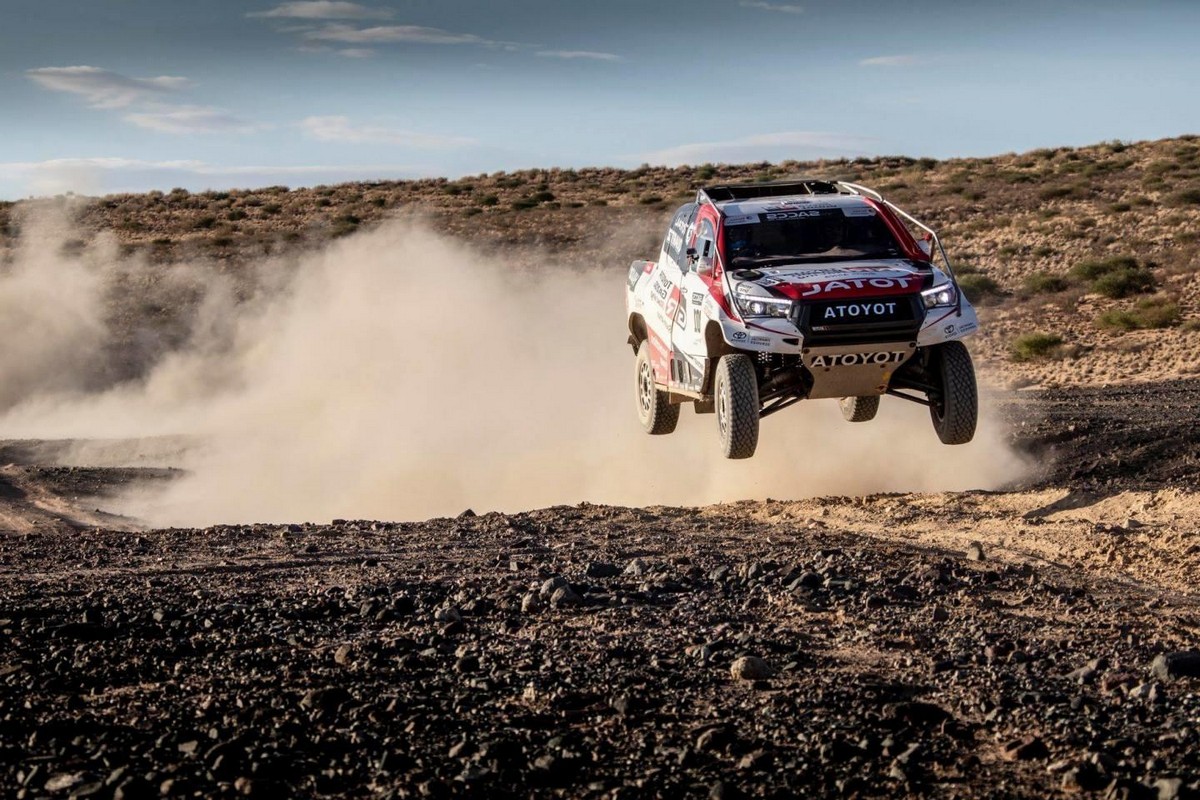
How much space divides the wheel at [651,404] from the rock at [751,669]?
654cm

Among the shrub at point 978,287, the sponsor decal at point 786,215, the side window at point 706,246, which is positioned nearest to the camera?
the side window at point 706,246

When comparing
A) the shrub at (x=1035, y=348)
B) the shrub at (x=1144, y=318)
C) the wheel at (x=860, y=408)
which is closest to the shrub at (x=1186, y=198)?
the shrub at (x=1144, y=318)

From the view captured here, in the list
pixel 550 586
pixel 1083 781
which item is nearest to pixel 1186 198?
pixel 550 586

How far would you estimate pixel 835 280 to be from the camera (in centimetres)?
1071

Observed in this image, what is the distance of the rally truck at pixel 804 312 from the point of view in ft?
35.0

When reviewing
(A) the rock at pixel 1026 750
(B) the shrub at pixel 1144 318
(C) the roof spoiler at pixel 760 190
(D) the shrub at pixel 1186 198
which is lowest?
(B) the shrub at pixel 1144 318

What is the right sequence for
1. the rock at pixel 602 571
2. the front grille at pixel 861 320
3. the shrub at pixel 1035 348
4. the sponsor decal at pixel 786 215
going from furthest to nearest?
the shrub at pixel 1035 348 < the sponsor decal at pixel 786 215 < the front grille at pixel 861 320 < the rock at pixel 602 571

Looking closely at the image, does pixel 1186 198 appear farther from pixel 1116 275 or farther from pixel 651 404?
pixel 651 404

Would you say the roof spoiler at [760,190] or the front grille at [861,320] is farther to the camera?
the roof spoiler at [760,190]

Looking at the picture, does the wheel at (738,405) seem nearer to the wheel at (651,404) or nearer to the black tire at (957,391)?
the black tire at (957,391)

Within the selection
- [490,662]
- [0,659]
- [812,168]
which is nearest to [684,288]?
[490,662]

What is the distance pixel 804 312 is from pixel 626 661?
14.6ft

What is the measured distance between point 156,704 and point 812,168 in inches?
2336

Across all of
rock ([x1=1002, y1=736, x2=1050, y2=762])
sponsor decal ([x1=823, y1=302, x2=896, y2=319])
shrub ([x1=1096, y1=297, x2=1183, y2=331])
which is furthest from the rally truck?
shrub ([x1=1096, y1=297, x2=1183, y2=331])
